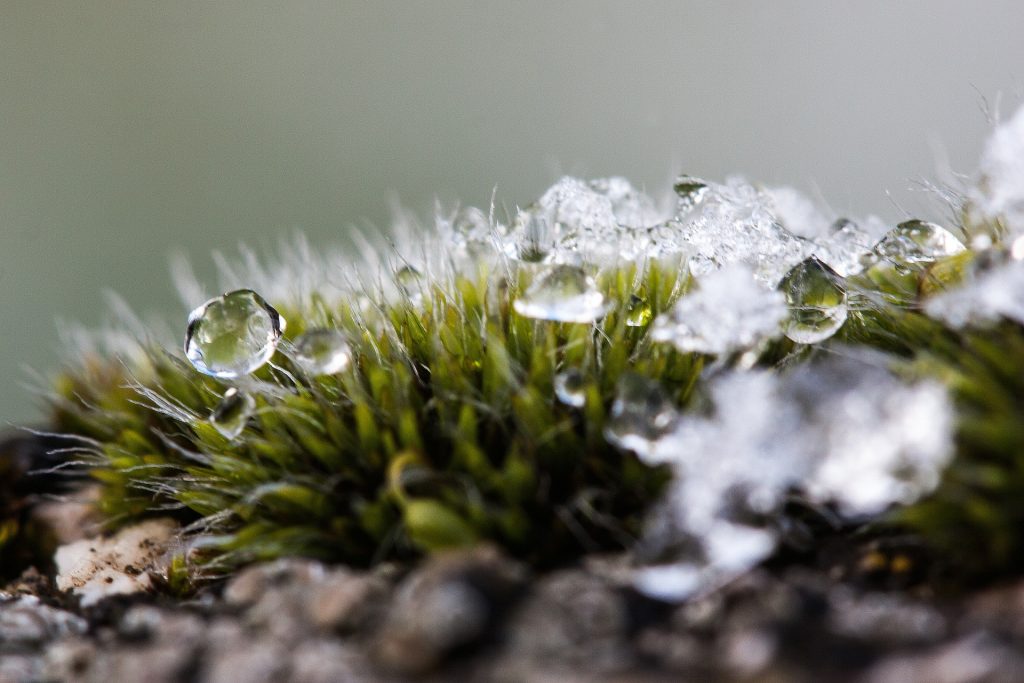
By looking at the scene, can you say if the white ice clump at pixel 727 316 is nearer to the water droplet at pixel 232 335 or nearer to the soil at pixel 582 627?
the soil at pixel 582 627

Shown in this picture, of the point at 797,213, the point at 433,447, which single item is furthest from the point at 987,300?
the point at 797,213

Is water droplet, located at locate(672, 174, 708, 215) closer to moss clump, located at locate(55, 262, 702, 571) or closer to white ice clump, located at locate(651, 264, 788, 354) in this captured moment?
moss clump, located at locate(55, 262, 702, 571)

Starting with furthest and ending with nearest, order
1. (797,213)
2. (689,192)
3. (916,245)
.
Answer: (797,213) → (689,192) → (916,245)

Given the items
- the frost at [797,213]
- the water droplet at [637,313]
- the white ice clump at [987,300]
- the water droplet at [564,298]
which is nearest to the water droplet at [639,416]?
the water droplet at [564,298]

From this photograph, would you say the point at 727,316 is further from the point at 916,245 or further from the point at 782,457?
the point at 916,245

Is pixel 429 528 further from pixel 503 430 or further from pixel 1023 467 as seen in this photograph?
pixel 1023 467

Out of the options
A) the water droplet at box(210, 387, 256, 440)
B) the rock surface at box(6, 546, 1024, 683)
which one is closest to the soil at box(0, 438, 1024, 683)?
the rock surface at box(6, 546, 1024, 683)
